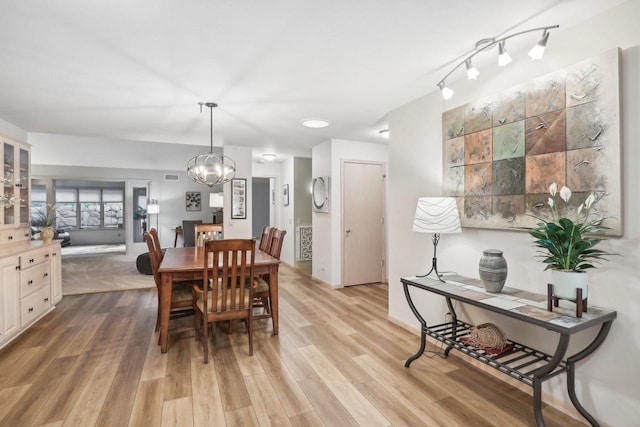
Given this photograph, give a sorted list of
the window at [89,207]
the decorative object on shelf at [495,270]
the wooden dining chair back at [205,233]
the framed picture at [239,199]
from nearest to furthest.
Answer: the decorative object on shelf at [495,270], the wooden dining chair back at [205,233], the framed picture at [239,199], the window at [89,207]

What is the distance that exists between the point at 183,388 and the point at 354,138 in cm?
386

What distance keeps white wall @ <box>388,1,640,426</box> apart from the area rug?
4595 mm

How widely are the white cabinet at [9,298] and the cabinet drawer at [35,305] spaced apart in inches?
4.0

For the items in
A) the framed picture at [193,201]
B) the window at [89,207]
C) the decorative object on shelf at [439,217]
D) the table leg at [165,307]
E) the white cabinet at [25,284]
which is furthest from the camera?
the window at [89,207]

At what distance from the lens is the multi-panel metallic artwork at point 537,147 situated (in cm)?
172

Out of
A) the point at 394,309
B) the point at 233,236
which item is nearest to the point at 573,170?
the point at 394,309

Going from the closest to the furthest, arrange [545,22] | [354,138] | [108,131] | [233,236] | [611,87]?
[611,87]
[545,22]
[108,131]
[354,138]
[233,236]

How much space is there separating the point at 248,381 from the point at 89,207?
1036 centimetres

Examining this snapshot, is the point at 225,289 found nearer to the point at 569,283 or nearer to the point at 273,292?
the point at 273,292

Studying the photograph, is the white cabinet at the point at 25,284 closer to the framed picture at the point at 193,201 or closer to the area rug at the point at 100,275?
the area rug at the point at 100,275

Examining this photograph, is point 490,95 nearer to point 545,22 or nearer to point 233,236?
point 545,22

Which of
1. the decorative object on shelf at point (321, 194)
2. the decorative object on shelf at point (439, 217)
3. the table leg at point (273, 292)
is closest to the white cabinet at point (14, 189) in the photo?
the table leg at point (273, 292)

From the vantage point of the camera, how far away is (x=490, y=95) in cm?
238

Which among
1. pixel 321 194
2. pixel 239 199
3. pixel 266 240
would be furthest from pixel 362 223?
pixel 239 199
